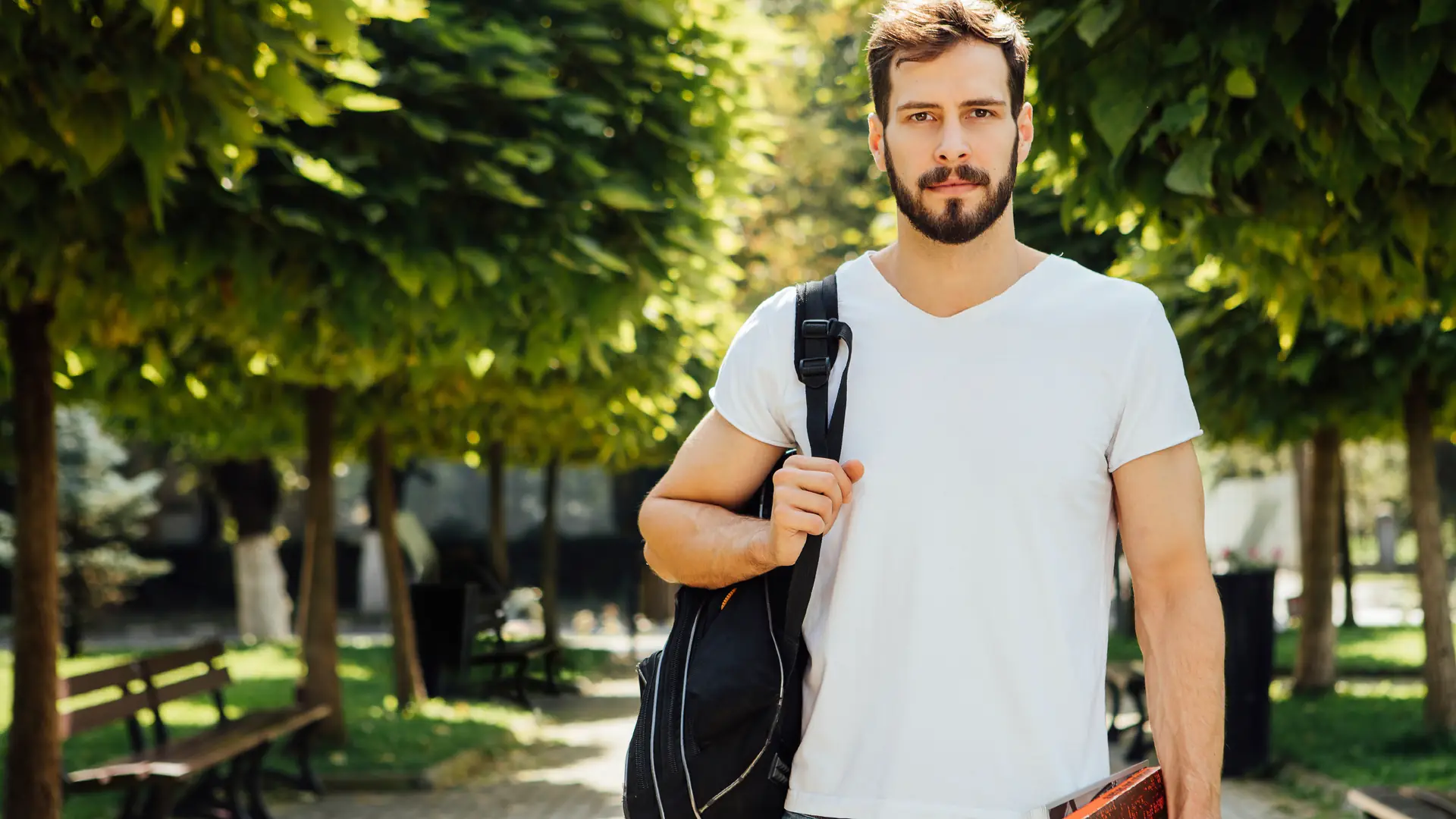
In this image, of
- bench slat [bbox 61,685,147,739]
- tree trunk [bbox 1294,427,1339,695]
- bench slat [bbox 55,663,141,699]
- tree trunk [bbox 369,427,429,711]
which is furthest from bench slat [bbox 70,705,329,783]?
tree trunk [bbox 1294,427,1339,695]

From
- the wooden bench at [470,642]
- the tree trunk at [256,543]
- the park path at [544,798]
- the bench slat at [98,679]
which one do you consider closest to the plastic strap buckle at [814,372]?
the bench slat at [98,679]

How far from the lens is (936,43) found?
247 cm

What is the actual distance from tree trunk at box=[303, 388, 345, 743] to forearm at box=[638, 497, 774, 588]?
32.8ft

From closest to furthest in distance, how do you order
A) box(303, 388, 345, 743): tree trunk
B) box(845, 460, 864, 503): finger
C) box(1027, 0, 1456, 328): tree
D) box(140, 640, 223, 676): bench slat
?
box(845, 460, 864, 503): finger < box(1027, 0, 1456, 328): tree < box(140, 640, 223, 676): bench slat < box(303, 388, 345, 743): tree trunk

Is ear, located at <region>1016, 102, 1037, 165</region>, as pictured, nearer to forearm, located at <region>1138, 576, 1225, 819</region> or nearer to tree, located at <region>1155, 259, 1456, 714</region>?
forearm, located at <region>1138, 576, 1225, 819</region>

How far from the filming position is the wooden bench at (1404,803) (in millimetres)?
6133

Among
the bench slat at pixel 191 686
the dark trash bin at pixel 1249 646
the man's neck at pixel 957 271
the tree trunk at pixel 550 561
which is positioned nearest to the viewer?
the man's neck at pixel 957 271

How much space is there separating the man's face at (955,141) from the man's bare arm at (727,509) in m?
0.45

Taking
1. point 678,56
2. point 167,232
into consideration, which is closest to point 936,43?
point 167,232

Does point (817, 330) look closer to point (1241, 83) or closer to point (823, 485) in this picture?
point (823, 485)

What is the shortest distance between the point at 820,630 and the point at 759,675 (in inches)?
5.2

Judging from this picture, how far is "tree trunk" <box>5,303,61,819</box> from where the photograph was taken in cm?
701

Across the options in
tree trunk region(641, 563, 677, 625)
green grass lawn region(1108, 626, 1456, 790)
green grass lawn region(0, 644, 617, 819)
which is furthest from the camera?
tree trunk region(641, 563, 677, 625)

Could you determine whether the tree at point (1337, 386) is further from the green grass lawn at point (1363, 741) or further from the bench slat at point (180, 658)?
the bench slat at point (180, 658)
